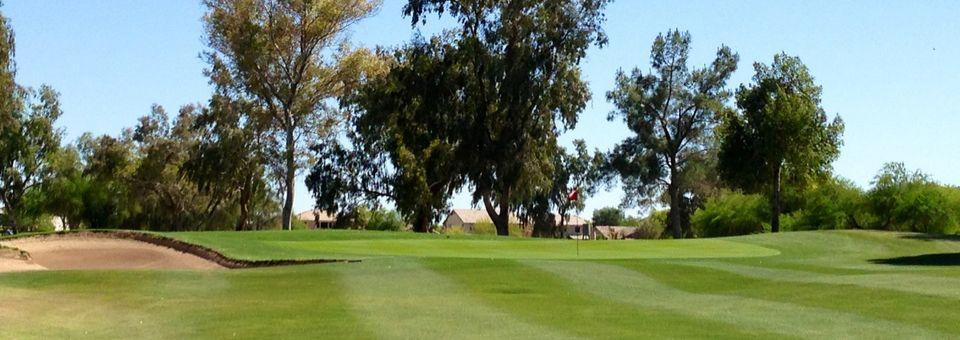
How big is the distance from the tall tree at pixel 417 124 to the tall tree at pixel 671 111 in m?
16.6

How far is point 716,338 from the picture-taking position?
48.0 ft

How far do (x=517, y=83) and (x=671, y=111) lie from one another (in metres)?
18.4

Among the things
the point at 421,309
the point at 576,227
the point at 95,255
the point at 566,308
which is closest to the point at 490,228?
the point at 576,227

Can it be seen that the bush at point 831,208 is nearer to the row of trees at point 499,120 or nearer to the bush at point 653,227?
the row of trees at point 499,120

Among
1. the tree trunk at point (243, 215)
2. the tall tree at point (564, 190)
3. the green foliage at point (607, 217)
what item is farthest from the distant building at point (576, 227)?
the green foliage at point (607, 217)

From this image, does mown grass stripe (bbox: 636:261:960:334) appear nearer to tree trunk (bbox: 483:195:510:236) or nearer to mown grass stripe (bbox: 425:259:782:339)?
mown grass stripe (bbox: 425:259:782:339)

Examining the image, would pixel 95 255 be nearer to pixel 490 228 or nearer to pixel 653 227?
pixel 490 228

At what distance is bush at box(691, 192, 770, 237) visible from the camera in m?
80.6

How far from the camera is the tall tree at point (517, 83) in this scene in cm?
6341

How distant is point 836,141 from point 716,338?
48.1 m

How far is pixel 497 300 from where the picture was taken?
65.6 feet

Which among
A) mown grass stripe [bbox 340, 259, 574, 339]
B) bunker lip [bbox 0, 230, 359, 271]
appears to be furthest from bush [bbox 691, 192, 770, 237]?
mown grass stripe [bbox 340, 259, 574, 339]

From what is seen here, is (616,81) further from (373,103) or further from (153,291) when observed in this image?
(153,291)

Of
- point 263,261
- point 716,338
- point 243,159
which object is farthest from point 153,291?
point 243,159
